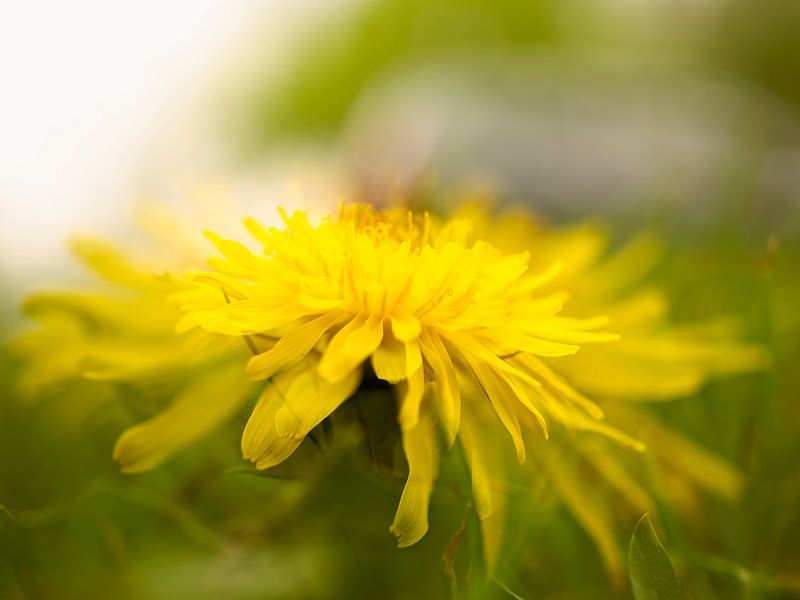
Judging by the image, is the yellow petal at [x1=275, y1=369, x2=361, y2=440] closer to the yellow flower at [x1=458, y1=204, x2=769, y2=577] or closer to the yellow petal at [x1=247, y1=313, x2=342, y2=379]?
the yellow petal at [x1=247, y1=313, x2=342, y2=379]

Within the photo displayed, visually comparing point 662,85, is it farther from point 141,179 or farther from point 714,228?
point 141,179

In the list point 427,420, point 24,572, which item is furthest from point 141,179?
point 427,420

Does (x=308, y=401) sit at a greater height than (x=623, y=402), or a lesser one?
greater

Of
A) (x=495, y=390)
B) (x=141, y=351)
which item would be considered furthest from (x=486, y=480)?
(x=141, y=351)

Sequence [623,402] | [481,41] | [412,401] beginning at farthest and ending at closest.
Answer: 1. [481,41]
2. [623,402]
3. [412,401]

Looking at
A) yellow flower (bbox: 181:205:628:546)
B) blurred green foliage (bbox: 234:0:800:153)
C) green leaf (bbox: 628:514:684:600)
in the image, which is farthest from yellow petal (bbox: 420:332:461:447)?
blurred green foliage (bbox: 234:0:800:153)

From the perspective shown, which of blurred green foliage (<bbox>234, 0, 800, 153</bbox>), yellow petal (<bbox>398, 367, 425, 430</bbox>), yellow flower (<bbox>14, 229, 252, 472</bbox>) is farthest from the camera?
blurred green foliage (<bbox>234, 0, 800, 153</bbox>)

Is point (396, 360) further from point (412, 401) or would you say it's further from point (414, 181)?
point (414, 181)
